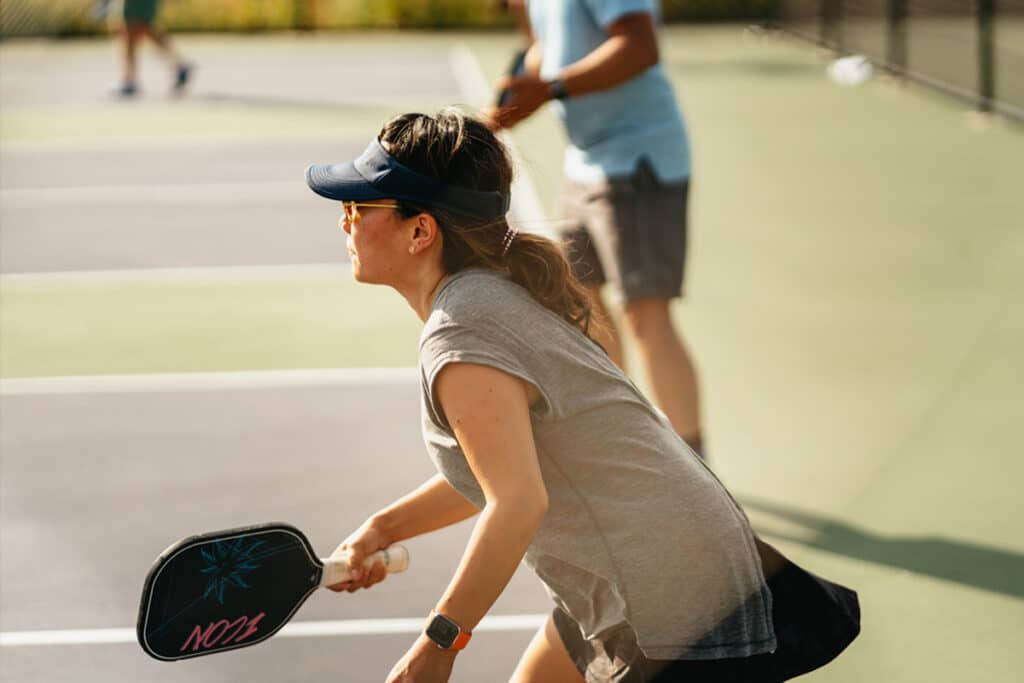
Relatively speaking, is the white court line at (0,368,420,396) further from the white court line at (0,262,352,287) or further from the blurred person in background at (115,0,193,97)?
the blurred person in background at (115,0,193,97)

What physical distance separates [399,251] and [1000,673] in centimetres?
201

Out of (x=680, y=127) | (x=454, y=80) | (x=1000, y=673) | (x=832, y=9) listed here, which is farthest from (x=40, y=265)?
(x=832, y=9)

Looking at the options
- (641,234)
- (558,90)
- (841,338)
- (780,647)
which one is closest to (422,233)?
(780,647)

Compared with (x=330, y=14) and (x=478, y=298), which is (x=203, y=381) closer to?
(x=478, y=298)

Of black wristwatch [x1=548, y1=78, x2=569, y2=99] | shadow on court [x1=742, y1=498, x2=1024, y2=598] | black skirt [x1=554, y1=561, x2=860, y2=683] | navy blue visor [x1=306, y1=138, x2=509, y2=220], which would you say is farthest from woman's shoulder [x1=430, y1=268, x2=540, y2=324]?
shadow on court [x1=742, y1=498, x2=1024, y2=598]

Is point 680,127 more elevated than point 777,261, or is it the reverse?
point 680,127

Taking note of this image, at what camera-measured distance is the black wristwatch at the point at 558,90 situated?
15.0 ft

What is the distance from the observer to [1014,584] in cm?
436

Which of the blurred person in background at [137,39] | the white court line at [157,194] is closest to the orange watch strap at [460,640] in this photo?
the white court line at [157,194]

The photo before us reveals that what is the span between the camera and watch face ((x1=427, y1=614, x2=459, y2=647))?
243 centimetres

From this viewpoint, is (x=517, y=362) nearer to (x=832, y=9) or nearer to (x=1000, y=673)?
(x=1000, y=673)

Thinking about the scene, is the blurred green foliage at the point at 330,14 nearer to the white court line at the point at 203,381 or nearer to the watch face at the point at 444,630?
the white court line at the point at 203,381

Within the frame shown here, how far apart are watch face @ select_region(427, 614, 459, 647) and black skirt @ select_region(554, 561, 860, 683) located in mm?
335

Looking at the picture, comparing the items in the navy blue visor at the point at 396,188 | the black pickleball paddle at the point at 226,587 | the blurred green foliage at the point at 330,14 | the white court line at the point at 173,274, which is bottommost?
the blurred green foliage at the point at 330,14
